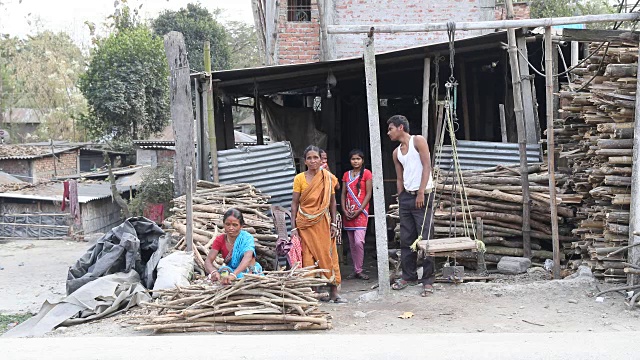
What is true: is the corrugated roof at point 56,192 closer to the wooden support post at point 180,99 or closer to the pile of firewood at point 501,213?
the wooden support post at point 180,99

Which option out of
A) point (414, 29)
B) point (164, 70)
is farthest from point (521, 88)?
point (164, 70)

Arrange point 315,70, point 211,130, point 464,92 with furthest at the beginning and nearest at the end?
point 464,92, point 315,70, point 211,130

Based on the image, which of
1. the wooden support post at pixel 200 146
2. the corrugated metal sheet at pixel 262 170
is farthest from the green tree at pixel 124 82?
the corrugated metal sheet at pixel 262 170

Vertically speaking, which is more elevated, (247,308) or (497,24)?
(497,24)

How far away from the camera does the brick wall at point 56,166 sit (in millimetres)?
30514

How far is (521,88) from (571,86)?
4.05 feet

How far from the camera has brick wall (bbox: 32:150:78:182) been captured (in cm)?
3051

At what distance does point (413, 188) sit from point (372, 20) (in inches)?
268

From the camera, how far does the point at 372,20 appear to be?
13.5 m

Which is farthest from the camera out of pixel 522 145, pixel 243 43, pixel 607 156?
pixel 243 43

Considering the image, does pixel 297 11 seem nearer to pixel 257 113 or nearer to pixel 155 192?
pixel 257 113

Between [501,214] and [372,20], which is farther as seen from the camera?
[372,20]

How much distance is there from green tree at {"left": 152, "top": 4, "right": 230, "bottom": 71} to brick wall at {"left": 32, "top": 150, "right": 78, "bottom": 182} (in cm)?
674

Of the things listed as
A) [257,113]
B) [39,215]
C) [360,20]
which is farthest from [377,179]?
[39,215]
